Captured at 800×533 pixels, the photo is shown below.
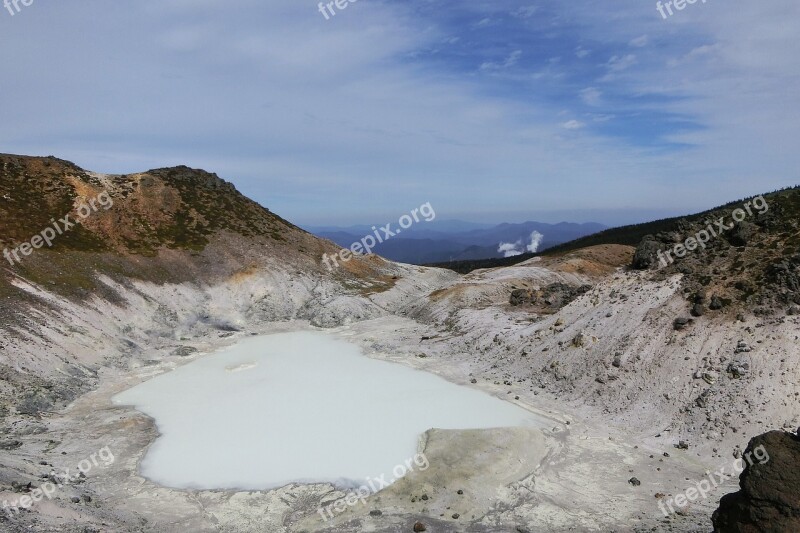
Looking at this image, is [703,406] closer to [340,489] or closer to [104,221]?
[340,489]

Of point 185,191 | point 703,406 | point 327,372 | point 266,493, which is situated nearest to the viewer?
point 266,493

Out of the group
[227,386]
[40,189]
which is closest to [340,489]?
[227,386]

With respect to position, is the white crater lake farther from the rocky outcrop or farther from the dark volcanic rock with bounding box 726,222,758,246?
the dark volcanic rock with bounding box 726,222,758,246

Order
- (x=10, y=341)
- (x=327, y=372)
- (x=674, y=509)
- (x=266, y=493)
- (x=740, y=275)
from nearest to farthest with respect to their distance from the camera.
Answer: (x=674, y=509) → (x=266, y=493) → (x=740, y=275) → (x=10, y=341) → (x=327, y=372)

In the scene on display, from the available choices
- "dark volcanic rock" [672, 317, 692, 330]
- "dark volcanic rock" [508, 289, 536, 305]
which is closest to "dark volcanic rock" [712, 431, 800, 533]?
"dark volcanic rock" [672, 317, 692, 330]

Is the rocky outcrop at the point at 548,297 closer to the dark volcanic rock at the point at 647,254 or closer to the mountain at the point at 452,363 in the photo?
the mountain at the point at 452,363

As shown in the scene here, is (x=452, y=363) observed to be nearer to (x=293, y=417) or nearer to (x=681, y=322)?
(x=293, y=417)
